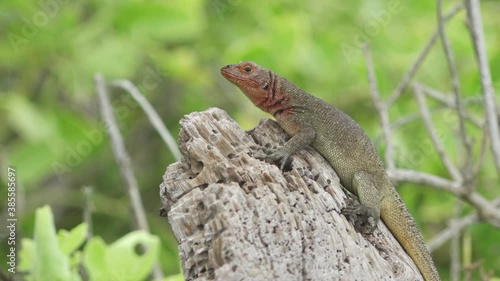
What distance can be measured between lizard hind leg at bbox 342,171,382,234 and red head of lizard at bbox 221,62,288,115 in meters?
0.80

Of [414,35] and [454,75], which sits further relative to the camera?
[414,35]

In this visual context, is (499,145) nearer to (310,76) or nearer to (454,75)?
(454,75)

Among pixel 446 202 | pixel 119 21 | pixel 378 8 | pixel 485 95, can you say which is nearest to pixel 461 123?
pixel 485 95

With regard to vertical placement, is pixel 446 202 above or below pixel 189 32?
below

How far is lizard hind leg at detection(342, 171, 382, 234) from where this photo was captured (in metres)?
4.36

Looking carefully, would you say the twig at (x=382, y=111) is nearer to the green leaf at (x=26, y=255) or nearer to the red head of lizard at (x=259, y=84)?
the red head of lizard at (x=259, y=84)

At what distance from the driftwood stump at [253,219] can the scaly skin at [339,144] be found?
1.77 ft

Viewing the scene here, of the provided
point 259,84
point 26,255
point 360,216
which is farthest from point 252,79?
point 26,255

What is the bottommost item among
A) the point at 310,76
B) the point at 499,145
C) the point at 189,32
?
the point at 499,145

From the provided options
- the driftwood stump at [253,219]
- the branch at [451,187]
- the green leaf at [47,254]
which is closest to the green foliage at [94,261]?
the green leaf at [47,254]

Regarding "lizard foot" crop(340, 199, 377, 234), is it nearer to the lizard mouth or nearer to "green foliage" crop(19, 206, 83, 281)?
the lizard mouth

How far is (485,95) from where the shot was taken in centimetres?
558

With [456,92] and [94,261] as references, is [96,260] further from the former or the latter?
[456,92]

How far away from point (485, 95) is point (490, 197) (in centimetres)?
251
